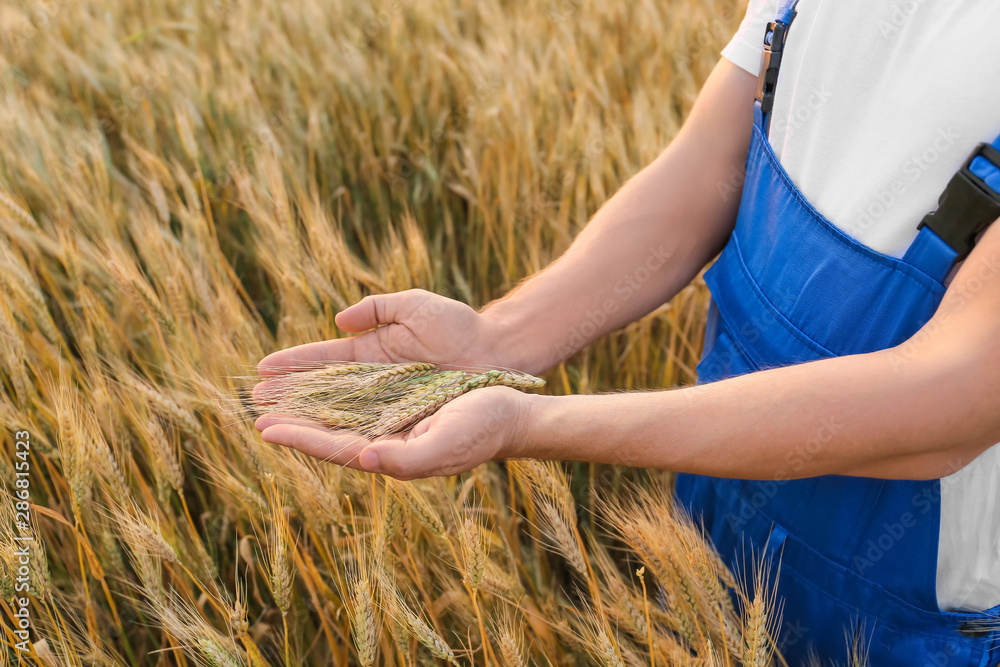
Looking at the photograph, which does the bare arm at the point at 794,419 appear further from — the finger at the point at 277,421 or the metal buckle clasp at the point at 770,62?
the metal buckle clasp at the point at 770,62

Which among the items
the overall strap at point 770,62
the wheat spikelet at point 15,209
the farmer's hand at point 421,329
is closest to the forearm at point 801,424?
the farmer's hand at point 421,329

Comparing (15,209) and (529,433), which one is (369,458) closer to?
(529,433)

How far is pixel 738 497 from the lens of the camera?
1092 millimetres

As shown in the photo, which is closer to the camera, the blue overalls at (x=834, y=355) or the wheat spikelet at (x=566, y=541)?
the blue overalls at (x=834, y=355)

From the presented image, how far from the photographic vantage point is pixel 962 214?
0.72 meters

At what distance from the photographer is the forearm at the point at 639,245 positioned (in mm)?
1138

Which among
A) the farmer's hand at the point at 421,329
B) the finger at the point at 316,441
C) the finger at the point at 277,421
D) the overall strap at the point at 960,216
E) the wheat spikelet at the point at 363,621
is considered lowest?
the wheat spikelet at the point at 363,621

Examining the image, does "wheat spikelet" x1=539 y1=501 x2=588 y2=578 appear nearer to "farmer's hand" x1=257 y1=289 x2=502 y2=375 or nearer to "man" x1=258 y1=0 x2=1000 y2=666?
"man" x1=258 y1=0 x2=1000 y2=666

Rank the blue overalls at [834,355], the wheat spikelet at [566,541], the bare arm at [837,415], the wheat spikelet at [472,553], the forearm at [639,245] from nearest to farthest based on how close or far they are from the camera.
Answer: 1. the bare arm at [837,415]
2. the blue overalls at [834,355]
3. the wheat spikelet at [472,553]
4. the wheat spikelet at [566,541]
5. the forearm at [639,245]

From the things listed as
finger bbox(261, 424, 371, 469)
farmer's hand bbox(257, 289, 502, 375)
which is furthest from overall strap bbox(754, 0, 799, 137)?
finger bbox(261, 424, 371, 469)

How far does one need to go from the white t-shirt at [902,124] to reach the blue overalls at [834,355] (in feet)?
0.08

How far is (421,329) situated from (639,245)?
0.40 meters

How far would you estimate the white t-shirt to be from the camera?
0.75 metres

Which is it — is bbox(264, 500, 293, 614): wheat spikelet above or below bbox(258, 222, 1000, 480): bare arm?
below
